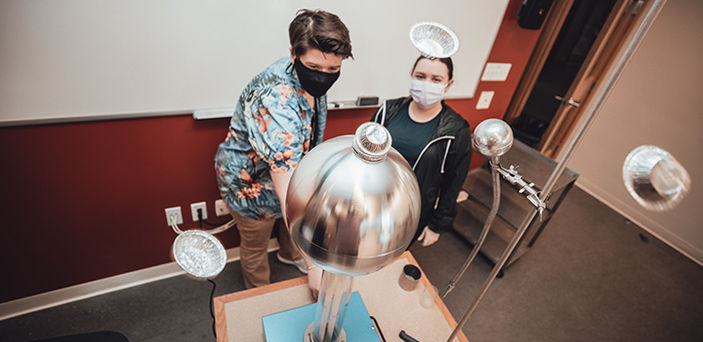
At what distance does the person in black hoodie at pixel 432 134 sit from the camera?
137 cm

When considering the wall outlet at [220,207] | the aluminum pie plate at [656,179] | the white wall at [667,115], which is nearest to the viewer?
the aluminum pie plate at [656,179]

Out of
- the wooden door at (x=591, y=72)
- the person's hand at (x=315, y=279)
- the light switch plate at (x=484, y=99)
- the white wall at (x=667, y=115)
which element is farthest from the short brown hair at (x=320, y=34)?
the wooden door at (x=591, y=72)

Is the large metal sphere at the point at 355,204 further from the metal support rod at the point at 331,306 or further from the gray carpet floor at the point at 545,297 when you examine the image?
the gray carpet floor at the point at 545,297

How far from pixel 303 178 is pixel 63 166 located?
1.52 meters

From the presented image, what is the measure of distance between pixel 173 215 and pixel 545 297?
8.35 feet

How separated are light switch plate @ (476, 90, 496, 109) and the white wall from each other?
2.52ft

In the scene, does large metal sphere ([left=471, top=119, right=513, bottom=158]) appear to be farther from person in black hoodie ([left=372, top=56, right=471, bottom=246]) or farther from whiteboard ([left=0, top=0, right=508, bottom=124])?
whiteboard ([left=0, top=0, right=508, bottom=124])

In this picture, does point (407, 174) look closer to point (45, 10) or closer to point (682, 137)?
point (45, 10)

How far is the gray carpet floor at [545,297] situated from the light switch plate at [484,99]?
107cm

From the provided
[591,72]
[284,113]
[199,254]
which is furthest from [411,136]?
[591,72]

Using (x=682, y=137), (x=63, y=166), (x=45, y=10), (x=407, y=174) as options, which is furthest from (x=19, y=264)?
(x=682, y=137)

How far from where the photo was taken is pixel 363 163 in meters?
0.45

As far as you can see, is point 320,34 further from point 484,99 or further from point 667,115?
point 667,115

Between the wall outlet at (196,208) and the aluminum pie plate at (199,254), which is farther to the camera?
the wall outlet at (196,208)
